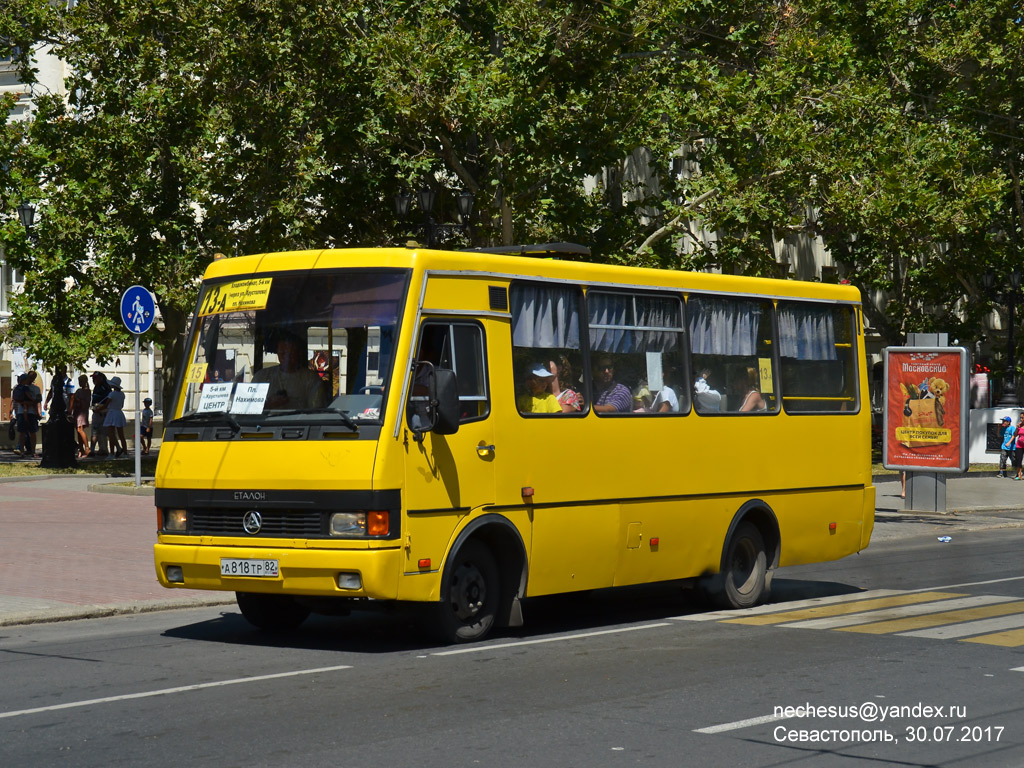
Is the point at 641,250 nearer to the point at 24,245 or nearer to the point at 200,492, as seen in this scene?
the point at 24,245

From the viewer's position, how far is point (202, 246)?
30.5 metres

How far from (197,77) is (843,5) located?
18182mm

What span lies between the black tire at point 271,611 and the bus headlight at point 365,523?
1.62 metres

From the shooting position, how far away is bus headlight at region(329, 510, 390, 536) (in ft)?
31.5

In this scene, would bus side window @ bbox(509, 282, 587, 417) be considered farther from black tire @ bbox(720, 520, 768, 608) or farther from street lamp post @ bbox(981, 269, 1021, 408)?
street lamp post @ bbox(981, 269, 1021, 408)

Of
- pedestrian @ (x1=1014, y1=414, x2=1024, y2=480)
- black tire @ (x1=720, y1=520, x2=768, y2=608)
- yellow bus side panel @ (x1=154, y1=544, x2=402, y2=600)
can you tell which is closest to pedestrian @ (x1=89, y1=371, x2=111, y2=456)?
pedestrian @ (x1=1014, y1=414, x2=1024, y2=480)

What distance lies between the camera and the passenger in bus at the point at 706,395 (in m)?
12.5

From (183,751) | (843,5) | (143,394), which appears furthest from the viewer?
(143,394)

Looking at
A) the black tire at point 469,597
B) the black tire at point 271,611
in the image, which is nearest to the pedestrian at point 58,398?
the black tire at point 271,611

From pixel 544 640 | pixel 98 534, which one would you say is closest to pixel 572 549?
pixel 544 640

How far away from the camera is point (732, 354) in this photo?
12891 millimetres

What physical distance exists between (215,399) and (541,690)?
3331 mm

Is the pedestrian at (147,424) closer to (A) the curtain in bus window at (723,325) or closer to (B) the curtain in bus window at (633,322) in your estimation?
(A) the curtain in bus window at (723,325)

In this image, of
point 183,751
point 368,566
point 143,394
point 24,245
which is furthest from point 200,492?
point 143,394
